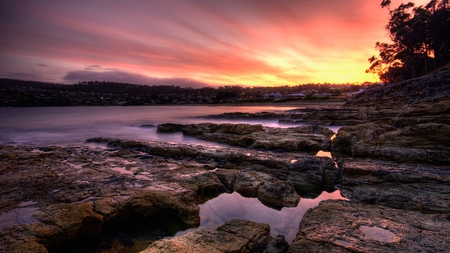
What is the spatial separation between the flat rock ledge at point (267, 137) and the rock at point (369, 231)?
292 inches

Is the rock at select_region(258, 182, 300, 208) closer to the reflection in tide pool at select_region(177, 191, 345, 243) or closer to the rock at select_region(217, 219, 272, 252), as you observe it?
the reflection in tide pool at select_region(177, 191, 345, 243)

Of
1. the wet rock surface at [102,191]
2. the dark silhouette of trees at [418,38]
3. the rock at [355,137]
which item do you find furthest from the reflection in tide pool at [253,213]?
the dark silhouette of trees at [418,38]

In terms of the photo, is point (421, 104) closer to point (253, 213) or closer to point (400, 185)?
point (400, 185)

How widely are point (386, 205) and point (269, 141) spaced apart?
25.0 ft

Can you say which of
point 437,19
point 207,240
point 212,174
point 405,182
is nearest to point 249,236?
point 207,240

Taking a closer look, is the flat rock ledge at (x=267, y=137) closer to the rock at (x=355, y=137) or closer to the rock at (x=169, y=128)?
the rock at (x=355, y=137)

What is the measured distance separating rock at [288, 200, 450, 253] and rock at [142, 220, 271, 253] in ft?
2.66

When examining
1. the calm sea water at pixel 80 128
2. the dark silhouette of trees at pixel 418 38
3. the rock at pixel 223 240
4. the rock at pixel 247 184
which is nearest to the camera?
the rock at pixel 223 240

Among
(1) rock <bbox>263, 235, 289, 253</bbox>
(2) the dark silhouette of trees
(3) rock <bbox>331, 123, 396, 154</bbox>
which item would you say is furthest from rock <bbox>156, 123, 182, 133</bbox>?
(2) the dark silhouette of trees

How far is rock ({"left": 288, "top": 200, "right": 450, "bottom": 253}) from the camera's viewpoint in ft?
12.0

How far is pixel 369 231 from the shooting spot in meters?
4.12

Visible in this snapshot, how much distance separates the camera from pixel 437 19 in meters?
30.7

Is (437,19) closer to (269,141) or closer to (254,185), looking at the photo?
(269,141)

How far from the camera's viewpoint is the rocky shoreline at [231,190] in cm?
405
